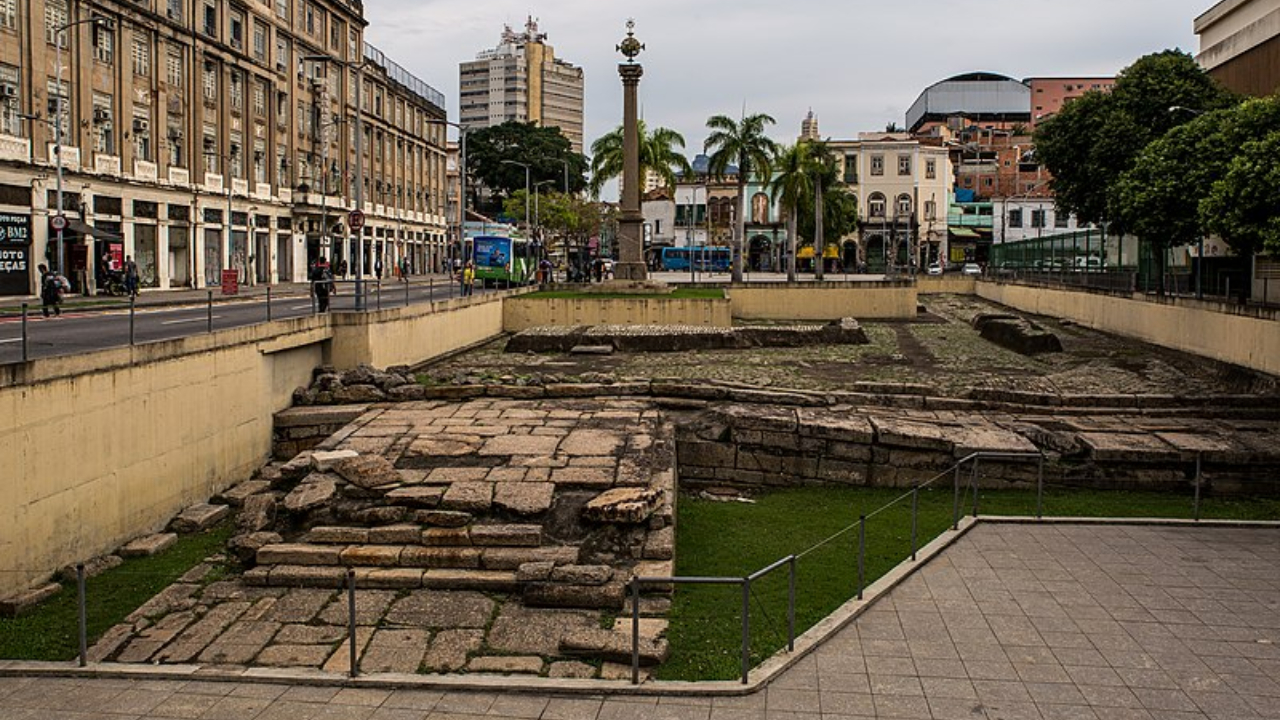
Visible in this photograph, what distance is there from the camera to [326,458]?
13242mm

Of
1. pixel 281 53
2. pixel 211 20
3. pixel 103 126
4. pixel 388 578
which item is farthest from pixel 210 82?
pixel 388 578

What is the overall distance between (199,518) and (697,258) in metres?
72.0

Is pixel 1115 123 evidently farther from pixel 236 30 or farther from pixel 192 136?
pixel 236 30

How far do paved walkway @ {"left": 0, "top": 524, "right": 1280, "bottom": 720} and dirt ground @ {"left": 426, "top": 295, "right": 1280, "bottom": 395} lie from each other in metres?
9.59

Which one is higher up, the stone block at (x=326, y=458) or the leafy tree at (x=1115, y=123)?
the leafy tree at (x=1115, y=123)

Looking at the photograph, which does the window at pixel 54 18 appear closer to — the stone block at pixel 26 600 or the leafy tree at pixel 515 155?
the stone block at pixel 26 600

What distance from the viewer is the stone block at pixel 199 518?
13500 millimetres

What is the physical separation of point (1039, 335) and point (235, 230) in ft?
106

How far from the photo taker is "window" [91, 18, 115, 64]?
115 ft

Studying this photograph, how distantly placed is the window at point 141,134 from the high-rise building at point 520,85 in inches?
5474

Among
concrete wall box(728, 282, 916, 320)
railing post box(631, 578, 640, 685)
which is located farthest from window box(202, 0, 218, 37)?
railing post box(631, 578, 640, 685)

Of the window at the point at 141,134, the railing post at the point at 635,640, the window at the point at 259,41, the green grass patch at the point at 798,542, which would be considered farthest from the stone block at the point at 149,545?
the window at the point at 259,41

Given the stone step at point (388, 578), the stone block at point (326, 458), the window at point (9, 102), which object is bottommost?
the stone step at point (388, 578)

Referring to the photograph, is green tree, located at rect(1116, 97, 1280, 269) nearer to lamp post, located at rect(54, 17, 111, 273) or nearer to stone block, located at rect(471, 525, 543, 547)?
stone block, located at rect(471, 525, 543, 547)
